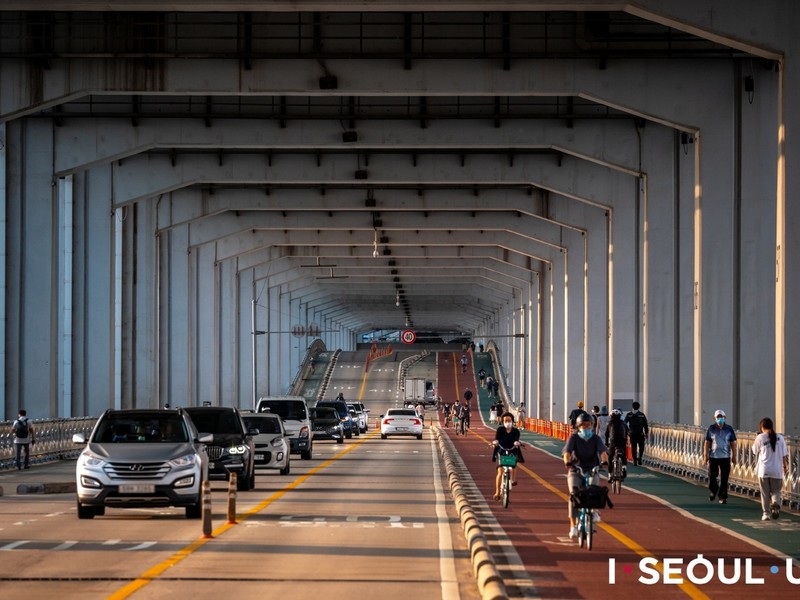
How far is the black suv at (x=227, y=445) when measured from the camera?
1194 inches

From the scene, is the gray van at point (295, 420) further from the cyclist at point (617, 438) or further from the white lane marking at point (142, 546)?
the white lane marking at point (142, 546)

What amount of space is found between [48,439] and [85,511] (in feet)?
Answer: 76.0

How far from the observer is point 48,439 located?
45250mm

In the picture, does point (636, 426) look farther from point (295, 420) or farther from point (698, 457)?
point (295, 420)

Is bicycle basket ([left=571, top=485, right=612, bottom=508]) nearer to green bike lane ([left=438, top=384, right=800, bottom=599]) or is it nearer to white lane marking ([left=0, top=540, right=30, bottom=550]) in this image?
green bike lane ([left=438, top=384, right=800, bottom=599])

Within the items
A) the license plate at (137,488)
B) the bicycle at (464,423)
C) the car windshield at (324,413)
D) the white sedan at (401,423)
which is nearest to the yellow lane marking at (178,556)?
the license plate at (137,488)

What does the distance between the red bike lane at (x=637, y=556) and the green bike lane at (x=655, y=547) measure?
10 millimetres

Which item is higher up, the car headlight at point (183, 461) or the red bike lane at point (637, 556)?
the car headlight at point (183, 461)

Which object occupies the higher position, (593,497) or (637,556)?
(593,497)

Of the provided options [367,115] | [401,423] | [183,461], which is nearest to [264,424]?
[367,115]

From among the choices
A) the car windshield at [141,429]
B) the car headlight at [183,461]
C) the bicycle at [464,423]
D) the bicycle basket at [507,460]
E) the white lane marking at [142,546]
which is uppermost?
the car windshield at [141,429]

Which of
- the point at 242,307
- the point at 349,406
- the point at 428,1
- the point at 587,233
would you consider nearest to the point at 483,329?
the point at 242,307

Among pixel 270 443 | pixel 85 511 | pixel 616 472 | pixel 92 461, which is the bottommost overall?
pixel 616 472

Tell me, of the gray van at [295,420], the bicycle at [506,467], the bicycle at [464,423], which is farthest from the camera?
the bicycle at [464,423]
